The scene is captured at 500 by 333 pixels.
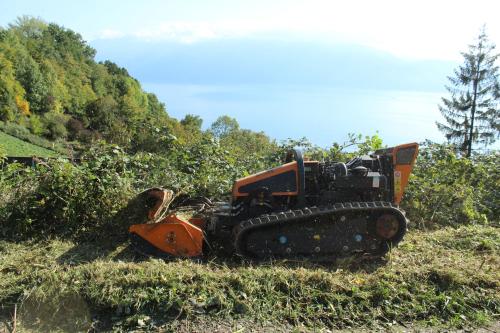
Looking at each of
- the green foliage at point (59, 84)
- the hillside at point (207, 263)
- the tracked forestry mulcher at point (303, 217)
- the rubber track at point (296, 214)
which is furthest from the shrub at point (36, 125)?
the rubber track at point (296, 214)

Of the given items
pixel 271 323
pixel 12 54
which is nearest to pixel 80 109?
pixel 12 54

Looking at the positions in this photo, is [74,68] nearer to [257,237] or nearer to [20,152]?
[20,152]

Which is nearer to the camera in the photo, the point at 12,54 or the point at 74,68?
the point at 12,54

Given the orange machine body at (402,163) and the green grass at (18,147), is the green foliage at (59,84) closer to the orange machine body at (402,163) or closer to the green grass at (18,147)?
the green grass at (18,147)

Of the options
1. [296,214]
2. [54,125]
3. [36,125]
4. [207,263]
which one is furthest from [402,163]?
[54,125]

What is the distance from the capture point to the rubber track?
605 centimetres

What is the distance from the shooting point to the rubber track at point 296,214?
605 centimetres

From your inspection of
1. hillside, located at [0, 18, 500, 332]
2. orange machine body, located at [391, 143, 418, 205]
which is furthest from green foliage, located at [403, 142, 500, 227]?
orange machine body, located at [391, 143, 418, 205]

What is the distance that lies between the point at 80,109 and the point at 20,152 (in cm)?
4169

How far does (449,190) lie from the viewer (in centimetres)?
953

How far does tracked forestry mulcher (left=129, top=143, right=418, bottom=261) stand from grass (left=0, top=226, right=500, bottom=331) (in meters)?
0.27

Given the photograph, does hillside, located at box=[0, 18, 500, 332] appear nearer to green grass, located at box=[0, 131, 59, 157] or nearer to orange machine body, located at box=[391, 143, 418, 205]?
orange machine body, located at box=[391, 143, 418, 205]

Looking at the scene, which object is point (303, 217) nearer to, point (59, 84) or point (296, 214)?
point (296, 214)

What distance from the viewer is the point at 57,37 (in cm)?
12862
